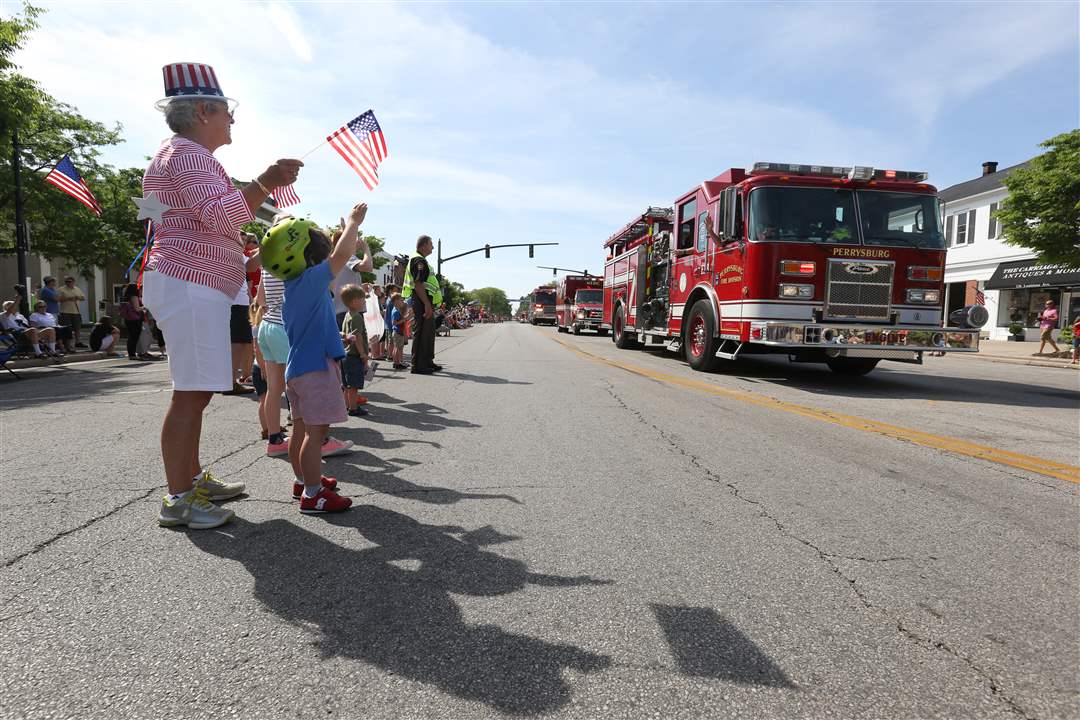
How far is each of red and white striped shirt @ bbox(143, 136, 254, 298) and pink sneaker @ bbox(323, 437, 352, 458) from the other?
1.69 meters

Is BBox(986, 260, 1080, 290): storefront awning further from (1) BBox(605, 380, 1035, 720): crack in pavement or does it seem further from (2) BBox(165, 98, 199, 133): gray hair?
(2) BBox(165, 98, 199, 133): gray hair

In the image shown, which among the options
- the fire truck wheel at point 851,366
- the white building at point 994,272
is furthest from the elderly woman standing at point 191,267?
the white building at point 994,272

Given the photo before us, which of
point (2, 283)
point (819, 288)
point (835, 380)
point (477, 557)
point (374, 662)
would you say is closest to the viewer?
point (374, 662)

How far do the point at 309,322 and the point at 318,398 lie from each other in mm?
393

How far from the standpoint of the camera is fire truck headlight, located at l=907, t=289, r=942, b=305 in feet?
27.0

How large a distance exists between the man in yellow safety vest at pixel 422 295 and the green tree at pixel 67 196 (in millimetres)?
12740

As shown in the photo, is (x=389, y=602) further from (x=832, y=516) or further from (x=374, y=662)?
(x=832, y=516)

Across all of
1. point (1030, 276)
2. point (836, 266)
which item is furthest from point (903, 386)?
point (1030, 276)

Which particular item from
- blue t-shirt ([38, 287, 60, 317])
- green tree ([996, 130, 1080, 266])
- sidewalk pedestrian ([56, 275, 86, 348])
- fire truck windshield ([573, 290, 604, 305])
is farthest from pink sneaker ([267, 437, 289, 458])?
fire truck windshield ([573, 290, 604, 305])

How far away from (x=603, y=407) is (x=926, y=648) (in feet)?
15.1

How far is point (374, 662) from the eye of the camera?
5.82 ft

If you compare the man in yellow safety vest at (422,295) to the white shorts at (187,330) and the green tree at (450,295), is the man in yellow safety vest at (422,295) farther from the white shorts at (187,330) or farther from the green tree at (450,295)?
the green tree at (450,295)

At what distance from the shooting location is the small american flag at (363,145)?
896cm

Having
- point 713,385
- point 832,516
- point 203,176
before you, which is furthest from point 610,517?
point 713,385
